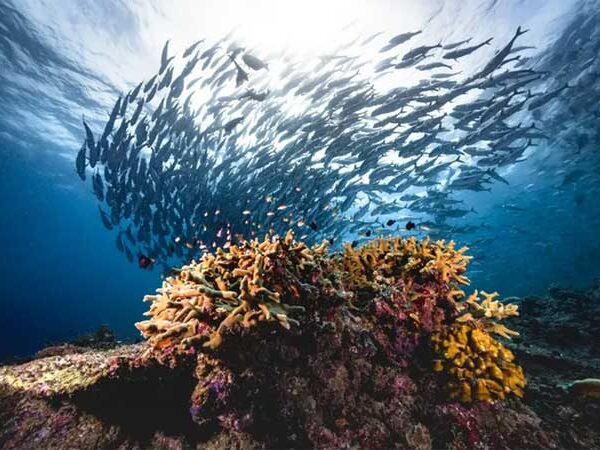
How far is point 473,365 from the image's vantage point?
310cm

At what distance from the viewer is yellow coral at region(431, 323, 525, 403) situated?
119 inches

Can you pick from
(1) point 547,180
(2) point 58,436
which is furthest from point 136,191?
(1) point 547,180

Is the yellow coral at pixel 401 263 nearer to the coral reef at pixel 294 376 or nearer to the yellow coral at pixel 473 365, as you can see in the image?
the coral reef at pixel 294 376

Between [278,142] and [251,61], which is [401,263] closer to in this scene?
[251,61]

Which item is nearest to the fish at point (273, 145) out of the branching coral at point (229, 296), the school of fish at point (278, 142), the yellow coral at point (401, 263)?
the school of fish at point (278, 142)

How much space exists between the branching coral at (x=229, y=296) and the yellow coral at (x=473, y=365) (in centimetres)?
148

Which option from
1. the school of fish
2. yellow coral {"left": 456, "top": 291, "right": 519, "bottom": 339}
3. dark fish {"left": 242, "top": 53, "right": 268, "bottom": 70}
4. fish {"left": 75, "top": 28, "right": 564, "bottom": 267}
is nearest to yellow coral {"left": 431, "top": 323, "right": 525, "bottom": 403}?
yellow coral {"left": 456, "top": 291, "right": 519, "bottom": 339}

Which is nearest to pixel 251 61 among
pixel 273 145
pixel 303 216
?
pixel 273 145

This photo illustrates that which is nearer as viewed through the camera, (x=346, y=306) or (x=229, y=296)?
(x=229, y=296)

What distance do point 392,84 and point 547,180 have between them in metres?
21.6

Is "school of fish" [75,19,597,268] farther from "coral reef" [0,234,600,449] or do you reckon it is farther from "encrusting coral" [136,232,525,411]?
"coral reef" [0,234,600,449]

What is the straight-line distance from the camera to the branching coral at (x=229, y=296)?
249 centimetres

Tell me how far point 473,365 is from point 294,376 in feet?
5.56

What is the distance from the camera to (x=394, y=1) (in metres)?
11.7
